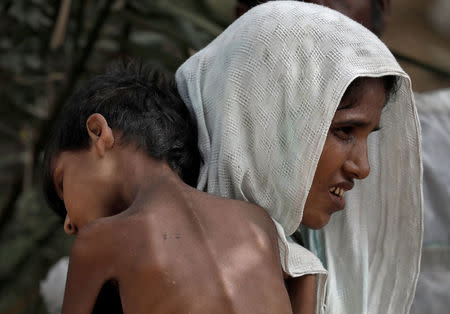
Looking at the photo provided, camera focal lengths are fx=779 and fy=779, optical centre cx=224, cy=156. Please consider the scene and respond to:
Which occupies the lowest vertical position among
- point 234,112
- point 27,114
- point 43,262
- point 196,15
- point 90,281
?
point 43,262

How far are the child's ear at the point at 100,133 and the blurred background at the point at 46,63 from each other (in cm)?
100

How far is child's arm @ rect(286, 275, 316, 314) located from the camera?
5.11 ft

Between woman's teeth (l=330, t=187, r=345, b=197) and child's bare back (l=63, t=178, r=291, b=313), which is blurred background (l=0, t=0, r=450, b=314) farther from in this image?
child's bare back (l=63, t=178, r=291, b=313)

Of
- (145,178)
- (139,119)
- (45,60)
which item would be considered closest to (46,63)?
(45,60)

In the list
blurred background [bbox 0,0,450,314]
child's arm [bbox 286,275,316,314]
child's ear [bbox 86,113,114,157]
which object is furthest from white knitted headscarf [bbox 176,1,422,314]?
blurred background [bbox 0,0,450,314]

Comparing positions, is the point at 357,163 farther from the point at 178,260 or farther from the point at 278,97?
the point at 178,260

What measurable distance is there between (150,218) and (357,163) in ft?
1.48

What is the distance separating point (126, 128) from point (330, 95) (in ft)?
1.30

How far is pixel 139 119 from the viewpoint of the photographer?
153 cm

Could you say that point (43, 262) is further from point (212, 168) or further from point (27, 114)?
point (212, 168)

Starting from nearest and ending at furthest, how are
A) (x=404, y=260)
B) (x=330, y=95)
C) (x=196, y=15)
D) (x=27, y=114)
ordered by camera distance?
1. (x=330, y=95)
2. (x=404, y=260)
3. (x=196, y=15)
4. (x=27, y=114)

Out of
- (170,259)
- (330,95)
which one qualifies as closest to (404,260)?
(330,95)

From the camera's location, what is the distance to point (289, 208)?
150cm

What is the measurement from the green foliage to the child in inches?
38.0
